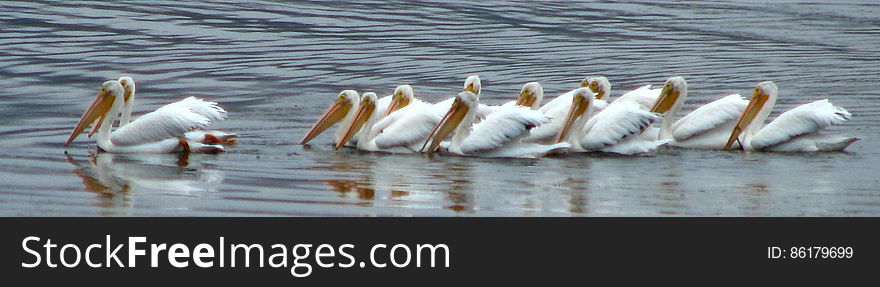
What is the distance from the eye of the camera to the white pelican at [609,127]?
9.11m

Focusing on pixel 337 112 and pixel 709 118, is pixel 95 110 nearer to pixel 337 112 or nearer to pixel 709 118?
pixel 337 112

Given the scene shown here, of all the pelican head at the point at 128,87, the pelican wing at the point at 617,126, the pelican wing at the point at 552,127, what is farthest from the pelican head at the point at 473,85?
the pelican head at the point at 128,87

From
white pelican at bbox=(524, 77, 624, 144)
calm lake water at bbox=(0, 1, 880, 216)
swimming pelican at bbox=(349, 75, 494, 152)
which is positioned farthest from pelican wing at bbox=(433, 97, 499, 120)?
calm lake water at bbox=(0, 1, 880, 216)

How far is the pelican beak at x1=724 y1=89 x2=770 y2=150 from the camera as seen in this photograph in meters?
9.48

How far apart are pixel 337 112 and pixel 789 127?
2828 mm

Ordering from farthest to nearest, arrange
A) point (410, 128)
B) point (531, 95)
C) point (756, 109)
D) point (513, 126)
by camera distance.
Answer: point (531, 95)
point (756, 109)
point (410, 128)
point (513, 126)

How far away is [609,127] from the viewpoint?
9.12m

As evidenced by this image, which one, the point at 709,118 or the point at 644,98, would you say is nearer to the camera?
the point at 709,118

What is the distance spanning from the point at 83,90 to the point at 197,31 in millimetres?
4661

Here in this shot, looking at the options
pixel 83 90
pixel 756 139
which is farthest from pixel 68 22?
pixel 756 139

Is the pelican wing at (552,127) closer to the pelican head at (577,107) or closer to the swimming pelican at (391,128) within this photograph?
the pelican head at (577,107)

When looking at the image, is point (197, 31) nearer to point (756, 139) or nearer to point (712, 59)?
point (712, 59)

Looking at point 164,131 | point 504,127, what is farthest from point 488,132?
point 164,131

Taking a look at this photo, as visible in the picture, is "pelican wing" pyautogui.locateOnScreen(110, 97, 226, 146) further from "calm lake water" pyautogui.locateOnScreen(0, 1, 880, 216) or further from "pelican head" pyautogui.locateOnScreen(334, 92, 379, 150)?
"pelican head" pyautogui.locateOnScreen(334, 92, 379, 150)
